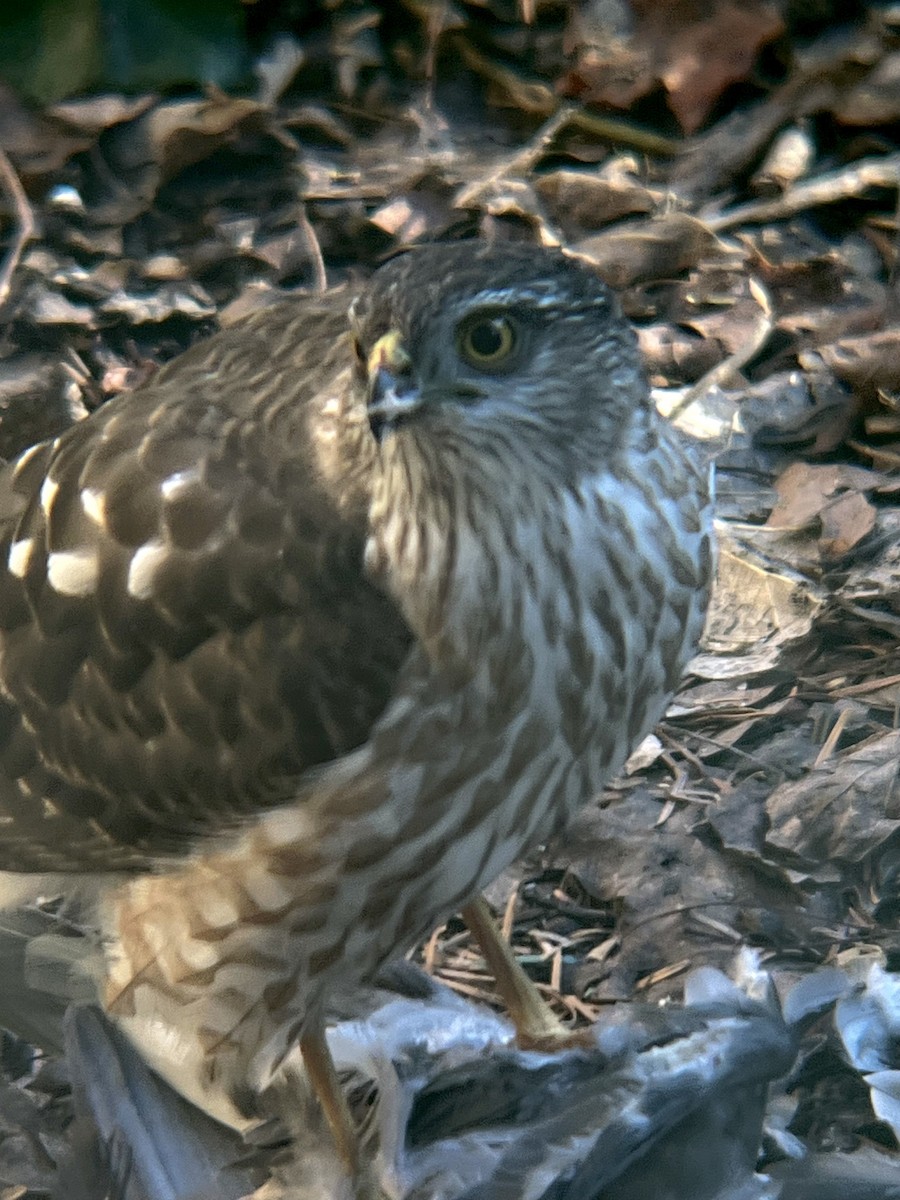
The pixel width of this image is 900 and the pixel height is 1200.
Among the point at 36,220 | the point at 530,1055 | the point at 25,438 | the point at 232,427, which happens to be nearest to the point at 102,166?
the point at 36,220

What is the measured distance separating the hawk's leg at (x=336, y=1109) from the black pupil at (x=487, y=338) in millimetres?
1357

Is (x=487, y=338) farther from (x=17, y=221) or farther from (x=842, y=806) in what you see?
(x=17, y=221)

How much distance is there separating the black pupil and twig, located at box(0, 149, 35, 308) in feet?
10.6

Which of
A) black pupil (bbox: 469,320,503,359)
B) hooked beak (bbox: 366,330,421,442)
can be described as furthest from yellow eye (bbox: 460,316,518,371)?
hooked beak (bbox: 366,330,421,442)

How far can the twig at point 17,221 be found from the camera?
527cm

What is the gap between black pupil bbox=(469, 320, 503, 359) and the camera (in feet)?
7.75

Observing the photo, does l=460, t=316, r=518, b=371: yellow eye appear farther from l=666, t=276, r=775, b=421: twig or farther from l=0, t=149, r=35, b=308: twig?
l=0, t=149, r=35, b=308: twig

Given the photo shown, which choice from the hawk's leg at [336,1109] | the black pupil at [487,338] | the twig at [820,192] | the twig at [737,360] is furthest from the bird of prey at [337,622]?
the twig at [820,192]

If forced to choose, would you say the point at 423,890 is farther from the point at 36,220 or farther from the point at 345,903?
the point at 36,220

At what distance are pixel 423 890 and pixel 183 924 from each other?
45 cm

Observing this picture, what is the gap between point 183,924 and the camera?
2.82 metres

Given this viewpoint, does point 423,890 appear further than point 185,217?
No

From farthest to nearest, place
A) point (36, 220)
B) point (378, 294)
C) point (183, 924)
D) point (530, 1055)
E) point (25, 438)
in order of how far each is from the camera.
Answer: point (36, 220) → point (25, 438) → point (530, 1055) → point (183, 924) → point (378, 294)

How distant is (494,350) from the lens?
2395 mm
